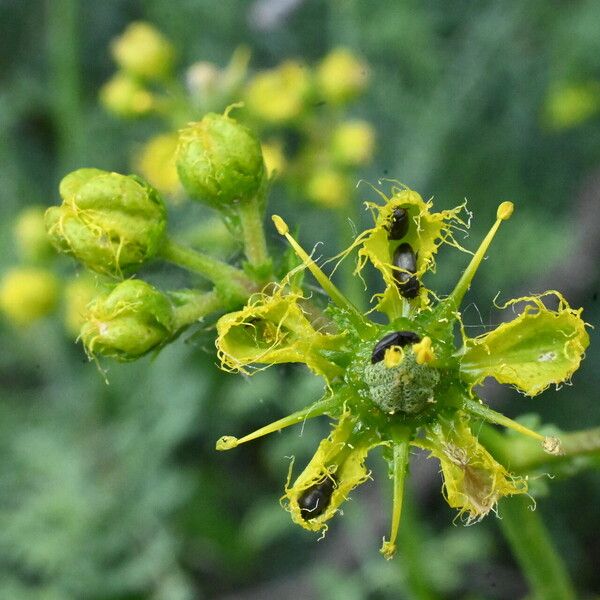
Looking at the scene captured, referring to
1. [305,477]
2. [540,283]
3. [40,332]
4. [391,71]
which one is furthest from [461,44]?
[305,477]

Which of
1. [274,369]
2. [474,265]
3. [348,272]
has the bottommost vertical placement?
[274,369]

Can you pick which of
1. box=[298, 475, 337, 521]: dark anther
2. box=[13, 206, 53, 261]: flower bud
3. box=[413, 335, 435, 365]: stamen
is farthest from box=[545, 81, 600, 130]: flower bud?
box=[298, 475, 337, 521]: dark anther

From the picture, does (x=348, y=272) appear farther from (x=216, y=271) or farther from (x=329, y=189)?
(x=216, y=271)

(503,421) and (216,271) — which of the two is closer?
(503,421)

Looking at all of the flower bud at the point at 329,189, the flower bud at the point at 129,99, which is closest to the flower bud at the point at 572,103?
the flower bud at the point at 329,189

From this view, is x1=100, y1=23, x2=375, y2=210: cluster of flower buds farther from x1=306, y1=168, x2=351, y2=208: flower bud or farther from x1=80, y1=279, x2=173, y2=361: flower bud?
x1=80, y1=279, x2=173, y2=361: flower bud

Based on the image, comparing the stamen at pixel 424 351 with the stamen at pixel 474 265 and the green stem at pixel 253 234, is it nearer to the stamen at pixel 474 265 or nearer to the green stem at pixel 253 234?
the stamen at pixel 474 265

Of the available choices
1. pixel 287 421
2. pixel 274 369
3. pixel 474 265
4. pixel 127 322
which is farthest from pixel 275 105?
pixel 287 421
